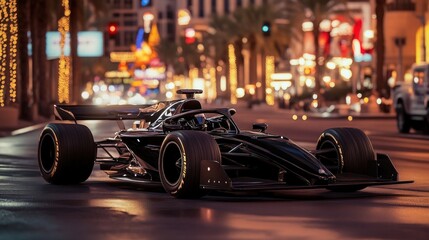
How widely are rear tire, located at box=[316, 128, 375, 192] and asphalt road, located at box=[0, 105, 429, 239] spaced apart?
1.17 ft

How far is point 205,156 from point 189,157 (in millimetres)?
207

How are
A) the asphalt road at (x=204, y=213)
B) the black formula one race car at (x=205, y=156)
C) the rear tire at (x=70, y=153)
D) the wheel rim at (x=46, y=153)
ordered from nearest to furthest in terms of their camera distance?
the asphalt road at (x=204, y=213)
the black formula one race car at (x=205, y=156)
the rear tire at (x=70, y=153)
the wheel rim at (x=46, y=153)

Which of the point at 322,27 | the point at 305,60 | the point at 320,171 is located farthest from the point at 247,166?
the point at 305,60

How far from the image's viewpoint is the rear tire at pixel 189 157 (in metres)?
16.0

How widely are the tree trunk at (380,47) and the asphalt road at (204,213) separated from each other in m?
50.6

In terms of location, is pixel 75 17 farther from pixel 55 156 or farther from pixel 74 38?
pixel 55 156

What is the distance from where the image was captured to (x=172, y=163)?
16875 millimetres

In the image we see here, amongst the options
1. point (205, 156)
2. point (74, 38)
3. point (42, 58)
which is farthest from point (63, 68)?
point (205, 156)

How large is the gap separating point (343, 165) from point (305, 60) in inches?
4305

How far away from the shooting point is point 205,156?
16.0 m

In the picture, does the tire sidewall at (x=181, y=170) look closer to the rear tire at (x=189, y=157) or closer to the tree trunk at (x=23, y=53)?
the rear tire at (x=189, y=157)

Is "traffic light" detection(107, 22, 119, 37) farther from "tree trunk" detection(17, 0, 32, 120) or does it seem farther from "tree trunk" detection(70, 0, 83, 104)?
"tree trunk" detection(70, 0, 83, 104)

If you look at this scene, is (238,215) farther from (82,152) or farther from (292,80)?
(292,80)

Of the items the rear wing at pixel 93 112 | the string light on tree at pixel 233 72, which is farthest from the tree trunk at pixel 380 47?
the string light on tree at pixel 233 72
